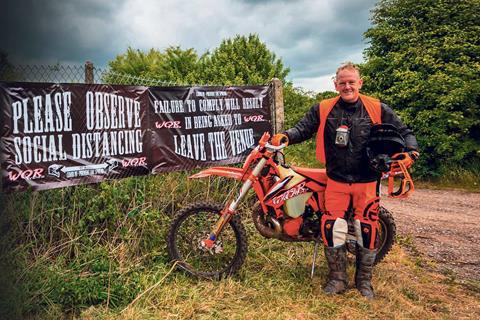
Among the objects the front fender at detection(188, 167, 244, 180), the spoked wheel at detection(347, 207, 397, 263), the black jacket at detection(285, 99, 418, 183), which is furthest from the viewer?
the spoked wheel at detection(347, 207, 397, 263)

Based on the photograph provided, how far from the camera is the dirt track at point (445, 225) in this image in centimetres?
448

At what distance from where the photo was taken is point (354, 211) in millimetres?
3539

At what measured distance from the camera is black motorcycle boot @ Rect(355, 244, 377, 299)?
354 cm

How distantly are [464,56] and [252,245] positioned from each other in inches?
302

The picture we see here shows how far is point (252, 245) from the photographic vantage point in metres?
4.50

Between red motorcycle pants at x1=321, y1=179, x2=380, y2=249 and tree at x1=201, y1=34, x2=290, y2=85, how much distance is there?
8.81 meters

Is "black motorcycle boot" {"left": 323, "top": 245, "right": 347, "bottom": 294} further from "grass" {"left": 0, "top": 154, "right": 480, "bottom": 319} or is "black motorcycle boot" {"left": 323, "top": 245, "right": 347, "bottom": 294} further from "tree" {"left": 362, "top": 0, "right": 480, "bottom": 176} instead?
"tree" {"left": 362, "top": 0, "right": 480, "bottom": 176}

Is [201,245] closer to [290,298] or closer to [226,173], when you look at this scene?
[226,173]

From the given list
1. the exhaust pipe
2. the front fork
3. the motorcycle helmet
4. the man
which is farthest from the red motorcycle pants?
the front fork

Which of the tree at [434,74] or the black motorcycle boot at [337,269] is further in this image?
the tree at [434,74]

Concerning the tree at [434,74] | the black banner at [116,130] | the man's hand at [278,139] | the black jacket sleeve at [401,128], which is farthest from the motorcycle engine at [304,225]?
the tree at [434,74]

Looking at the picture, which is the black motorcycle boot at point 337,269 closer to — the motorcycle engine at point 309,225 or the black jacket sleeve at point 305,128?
the motorcycle engine at point 309,225

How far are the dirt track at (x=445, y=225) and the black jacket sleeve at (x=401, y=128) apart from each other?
1.61m

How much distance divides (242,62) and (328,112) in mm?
9274
